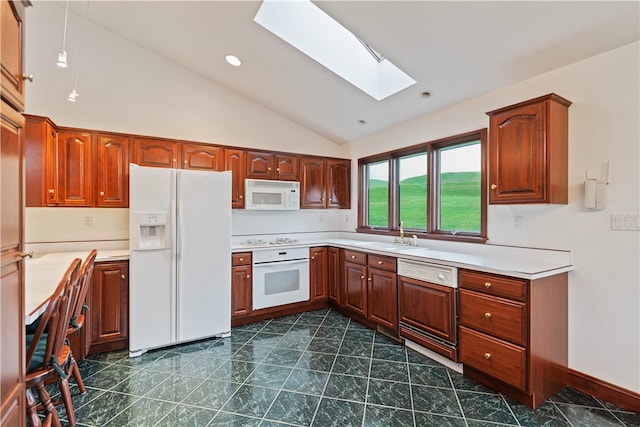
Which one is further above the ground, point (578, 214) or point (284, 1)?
point (284, 1)

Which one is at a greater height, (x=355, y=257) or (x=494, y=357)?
(x=355, y=257)

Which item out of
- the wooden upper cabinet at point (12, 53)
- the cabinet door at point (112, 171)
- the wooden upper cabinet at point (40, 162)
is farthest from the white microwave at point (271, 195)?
the wooden upper cabinet at point (12, 53)

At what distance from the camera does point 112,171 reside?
10.1 feet

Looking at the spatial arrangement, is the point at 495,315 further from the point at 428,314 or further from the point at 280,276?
the point at 280,276

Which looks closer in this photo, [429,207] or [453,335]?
[453,335]

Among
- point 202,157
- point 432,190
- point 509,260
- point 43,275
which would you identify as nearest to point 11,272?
point 43,275

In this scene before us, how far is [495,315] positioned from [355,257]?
168cm

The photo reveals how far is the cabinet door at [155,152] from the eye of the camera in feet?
10.4

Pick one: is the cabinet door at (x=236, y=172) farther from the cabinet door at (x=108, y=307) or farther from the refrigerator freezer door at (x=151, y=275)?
the cabinet door at (x=108, y=307)

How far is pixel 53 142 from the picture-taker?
9.12ft

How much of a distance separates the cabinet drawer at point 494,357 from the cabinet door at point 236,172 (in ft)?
9.04

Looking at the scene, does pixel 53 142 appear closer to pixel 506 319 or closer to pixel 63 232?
pixel 63 232

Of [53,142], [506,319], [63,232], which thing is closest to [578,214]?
[506,319]

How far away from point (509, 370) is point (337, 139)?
11.7 feet
